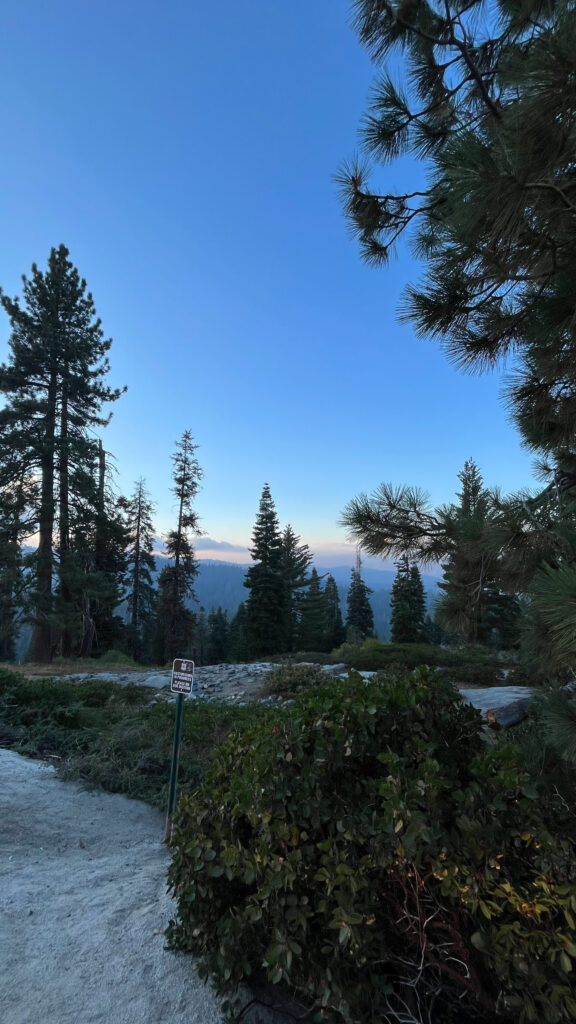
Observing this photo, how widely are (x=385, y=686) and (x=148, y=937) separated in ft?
5.41

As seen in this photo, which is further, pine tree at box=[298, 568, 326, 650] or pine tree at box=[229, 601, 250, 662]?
pine tree at box=[298, 568, 326, 650]

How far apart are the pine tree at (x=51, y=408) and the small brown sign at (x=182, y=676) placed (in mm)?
11142

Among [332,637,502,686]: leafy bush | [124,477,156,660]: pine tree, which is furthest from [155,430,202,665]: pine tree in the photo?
[332,637,502,686]: leafy bush

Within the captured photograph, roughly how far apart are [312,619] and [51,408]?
27128 mm

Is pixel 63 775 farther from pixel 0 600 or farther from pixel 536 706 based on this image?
pixel 0 600

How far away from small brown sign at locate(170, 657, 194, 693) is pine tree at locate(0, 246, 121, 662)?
1114 cm

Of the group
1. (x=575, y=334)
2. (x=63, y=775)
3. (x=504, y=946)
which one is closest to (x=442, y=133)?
(x=575, y=334)

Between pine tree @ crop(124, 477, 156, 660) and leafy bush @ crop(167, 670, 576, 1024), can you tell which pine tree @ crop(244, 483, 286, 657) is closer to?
pine tree @ crop(124, 477, 156, 660)

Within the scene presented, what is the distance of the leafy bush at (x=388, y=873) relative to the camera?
1.32 m

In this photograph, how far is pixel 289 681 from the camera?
9.32 m

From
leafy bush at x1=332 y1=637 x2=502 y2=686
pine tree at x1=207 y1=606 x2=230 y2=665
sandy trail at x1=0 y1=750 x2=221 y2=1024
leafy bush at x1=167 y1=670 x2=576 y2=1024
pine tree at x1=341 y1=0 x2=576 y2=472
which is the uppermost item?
pine tree at x1=341 y1=0 x2=576 y2=472

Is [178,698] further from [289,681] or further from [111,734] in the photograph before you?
[289,681]

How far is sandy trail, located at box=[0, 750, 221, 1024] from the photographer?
184cm

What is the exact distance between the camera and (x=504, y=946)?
1316mm
